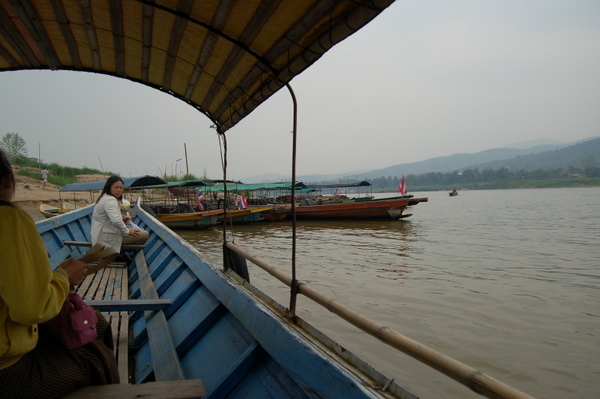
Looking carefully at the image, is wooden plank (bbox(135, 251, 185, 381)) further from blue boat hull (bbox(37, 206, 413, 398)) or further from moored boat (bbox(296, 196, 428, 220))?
moored boat (bbox(296, 196, 428, 220))

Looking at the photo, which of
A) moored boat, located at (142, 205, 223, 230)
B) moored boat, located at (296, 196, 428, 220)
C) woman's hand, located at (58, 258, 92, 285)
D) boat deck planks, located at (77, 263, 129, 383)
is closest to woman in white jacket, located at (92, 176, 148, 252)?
boat deck planks, located at (77, 263, 129, 383)

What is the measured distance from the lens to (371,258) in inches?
420

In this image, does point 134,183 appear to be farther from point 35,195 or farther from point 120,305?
point 120,305

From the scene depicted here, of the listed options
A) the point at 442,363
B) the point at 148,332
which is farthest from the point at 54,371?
the point at 442,363

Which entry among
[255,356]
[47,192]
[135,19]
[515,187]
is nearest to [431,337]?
[255,356]

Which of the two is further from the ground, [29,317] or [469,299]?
[29,317]

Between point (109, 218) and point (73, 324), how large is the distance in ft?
10.9

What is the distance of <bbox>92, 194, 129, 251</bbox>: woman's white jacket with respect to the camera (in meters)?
4.33

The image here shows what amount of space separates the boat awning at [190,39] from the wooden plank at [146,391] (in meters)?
1.87

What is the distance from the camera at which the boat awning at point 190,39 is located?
75.2 inches

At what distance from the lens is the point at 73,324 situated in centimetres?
142

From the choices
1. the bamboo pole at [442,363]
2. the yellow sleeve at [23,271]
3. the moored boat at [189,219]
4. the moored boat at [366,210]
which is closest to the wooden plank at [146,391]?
the yellow sleeve at [23,271]

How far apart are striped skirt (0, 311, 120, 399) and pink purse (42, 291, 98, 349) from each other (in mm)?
47

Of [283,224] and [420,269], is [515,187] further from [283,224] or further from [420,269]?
[420,269]
